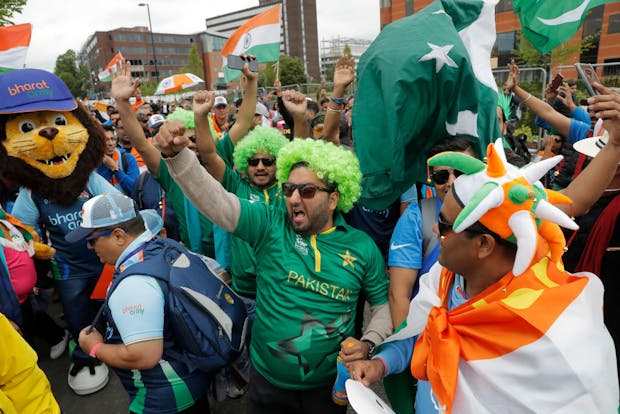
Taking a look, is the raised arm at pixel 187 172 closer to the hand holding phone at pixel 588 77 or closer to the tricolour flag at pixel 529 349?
the tricolour flag at pixel 529 349

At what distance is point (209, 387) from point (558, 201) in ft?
6.88

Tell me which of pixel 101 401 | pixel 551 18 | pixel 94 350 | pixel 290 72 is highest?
pixel 290 72

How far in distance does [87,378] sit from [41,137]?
79.0 inches

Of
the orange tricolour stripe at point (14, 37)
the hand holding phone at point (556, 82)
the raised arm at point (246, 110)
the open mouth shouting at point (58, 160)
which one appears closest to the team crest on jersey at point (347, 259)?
the raised arm at point (246, 110)

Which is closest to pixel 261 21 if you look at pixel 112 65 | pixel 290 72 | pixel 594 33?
pixel 112 65

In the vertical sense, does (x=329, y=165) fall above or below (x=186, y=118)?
below

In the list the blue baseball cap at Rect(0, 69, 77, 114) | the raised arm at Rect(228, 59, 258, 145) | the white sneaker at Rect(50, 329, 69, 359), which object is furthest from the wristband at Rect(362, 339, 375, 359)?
the white sneaker at Rect(50, 329, 69, 359)

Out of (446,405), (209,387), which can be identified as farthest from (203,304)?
(446,405)

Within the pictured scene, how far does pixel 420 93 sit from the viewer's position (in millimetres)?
2004

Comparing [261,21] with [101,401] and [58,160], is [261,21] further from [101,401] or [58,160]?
[101,401]

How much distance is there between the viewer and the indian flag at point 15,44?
479cm

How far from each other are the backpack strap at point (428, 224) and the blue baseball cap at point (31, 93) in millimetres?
2846

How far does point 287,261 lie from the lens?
6.68 feet

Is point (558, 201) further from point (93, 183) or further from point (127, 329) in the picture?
point (93, 183)
